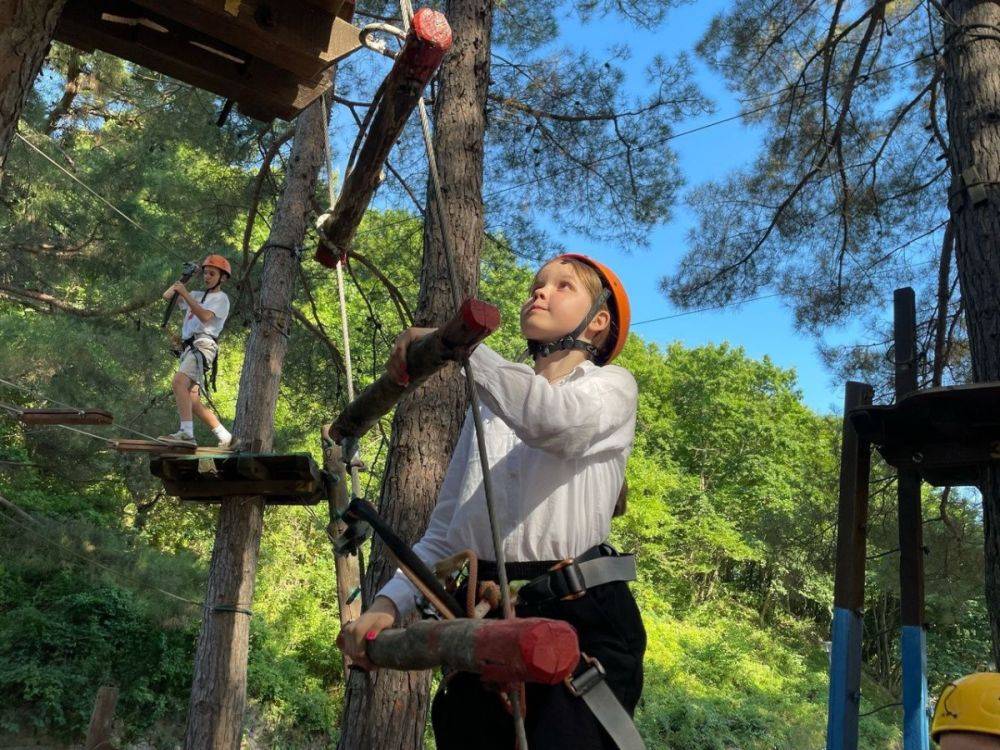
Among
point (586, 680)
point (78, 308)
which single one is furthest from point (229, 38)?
point (78, 308)

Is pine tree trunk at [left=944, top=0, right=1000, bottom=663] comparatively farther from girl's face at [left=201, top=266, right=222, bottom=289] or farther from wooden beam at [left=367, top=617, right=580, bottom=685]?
girl's face at [left=201, top=266, right=222, bottom=289]

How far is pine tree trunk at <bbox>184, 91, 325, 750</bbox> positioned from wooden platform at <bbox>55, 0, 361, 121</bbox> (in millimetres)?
3086

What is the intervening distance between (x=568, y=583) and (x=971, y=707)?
925 mm

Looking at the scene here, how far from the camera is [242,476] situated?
5.62 metres

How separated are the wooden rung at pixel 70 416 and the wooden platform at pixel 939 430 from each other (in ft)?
13.6

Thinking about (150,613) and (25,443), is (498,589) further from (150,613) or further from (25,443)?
(25,443)

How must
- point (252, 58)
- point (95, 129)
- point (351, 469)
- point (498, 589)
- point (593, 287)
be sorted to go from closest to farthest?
1. point (498, 589)
2. point (593, 287)
3. point (351, 469)
4. point (252, 58)
5. point (95, 129)

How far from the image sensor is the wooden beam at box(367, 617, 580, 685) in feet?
3.54

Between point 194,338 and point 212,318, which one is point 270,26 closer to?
point 212,318

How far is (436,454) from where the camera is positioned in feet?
12.7

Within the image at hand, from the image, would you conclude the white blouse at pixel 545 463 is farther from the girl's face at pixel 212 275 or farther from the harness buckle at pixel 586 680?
the girl's face at pixel 212 275

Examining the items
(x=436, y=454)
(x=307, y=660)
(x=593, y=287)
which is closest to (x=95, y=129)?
(x=307, y=660)

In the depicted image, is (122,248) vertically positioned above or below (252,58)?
above

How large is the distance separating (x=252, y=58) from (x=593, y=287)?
160 centimetres
